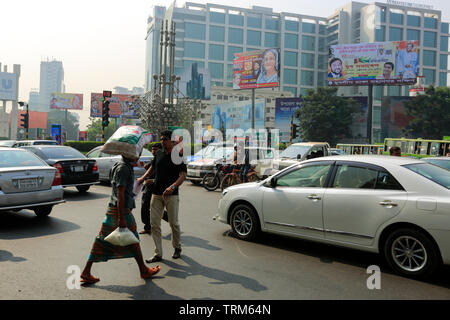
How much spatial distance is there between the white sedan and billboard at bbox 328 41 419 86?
4708 centimetres

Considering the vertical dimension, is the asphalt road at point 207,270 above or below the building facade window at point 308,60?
below

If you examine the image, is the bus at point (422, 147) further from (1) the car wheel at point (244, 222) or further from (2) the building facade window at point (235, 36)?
(2) the building facade window at point (235, 36)

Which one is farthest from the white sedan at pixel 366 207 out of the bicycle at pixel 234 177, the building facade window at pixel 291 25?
the building facade window at pixel 291 25

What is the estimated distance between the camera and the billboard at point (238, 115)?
53.8m

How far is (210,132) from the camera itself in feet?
163

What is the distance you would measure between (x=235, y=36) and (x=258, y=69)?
192 ft

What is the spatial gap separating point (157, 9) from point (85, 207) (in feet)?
405

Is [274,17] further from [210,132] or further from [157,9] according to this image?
[210,132]

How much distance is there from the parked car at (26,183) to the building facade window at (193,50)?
96.7 m

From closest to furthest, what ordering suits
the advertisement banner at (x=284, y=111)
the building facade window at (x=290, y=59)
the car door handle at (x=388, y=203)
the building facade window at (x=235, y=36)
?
the car door handle at (x=388, y=203) < the advertisement banner at (x=284, y=111) < the building facade window at (x=235, y=36) < the building facade window at (x=290, y=59)

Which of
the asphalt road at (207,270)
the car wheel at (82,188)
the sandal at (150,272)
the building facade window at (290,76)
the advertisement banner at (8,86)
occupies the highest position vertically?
the building facade window at (290,76)

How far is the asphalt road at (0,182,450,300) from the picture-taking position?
401cm

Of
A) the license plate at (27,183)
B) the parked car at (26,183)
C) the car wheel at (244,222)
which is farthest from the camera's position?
the license plate at (27,183)

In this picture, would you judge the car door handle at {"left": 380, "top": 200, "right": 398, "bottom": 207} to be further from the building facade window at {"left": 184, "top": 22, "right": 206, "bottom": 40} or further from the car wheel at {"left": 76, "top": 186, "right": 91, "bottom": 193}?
the building facade window at {"left": 184, "top": 22, "right": 206, "bottom": 40}
